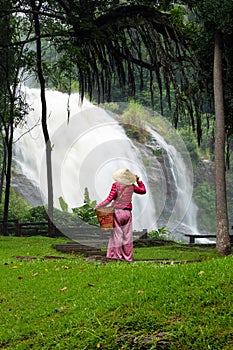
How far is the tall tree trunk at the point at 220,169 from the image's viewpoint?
12.4 meters

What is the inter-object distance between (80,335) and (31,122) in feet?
128

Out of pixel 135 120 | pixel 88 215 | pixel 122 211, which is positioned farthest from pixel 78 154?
pixel 122 211

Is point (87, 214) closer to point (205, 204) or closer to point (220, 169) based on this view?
point (220, 169)

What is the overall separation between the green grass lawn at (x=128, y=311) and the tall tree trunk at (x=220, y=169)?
17.5 feet

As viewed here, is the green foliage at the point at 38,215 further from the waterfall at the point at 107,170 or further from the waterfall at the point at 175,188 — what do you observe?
the waterfall at the point at 175,188

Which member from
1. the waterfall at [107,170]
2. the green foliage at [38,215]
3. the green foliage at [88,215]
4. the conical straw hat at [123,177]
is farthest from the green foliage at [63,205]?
the conical straw hat at [123,177]

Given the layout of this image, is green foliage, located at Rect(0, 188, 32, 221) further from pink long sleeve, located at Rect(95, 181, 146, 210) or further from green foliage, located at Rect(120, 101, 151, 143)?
pink long sleeve, located at Rect(95, 181, 146, 210)

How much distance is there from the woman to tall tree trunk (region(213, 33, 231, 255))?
2.76 m

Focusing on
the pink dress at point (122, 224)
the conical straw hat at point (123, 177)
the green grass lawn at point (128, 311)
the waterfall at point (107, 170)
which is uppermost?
the waterfall at point (107, 170)

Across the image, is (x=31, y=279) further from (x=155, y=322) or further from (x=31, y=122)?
(x=31, y=122)

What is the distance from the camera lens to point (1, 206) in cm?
3070

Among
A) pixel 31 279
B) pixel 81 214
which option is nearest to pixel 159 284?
pixel 31 279

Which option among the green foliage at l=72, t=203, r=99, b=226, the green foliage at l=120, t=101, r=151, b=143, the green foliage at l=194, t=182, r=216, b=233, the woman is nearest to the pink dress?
the woman

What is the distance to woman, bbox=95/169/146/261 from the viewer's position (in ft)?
33.5
